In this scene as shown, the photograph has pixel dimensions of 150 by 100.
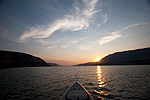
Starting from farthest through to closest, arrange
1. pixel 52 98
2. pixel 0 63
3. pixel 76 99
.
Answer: pixel 0 63
pixel 52 98
pixel 76 99

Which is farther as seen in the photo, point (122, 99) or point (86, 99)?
point (122, 99)

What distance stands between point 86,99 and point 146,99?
8.52m

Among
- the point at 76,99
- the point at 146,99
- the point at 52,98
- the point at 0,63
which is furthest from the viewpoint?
the point at 0,63

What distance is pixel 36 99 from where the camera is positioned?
9789mm

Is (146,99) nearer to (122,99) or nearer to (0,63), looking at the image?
(122,99)

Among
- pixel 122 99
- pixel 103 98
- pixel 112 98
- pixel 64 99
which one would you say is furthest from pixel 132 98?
pixel 64 99

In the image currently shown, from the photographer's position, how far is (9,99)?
9.65m

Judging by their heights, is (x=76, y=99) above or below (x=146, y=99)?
above

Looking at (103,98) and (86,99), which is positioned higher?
(86,99)

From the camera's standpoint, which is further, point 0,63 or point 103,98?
point 0,63

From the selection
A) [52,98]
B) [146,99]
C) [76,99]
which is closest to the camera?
[76,99]

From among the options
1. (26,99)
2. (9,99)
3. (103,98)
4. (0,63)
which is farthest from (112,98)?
(0,63)

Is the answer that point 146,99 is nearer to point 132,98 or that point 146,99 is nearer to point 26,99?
point 132,98

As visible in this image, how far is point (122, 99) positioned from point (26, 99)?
1303 centimetres
